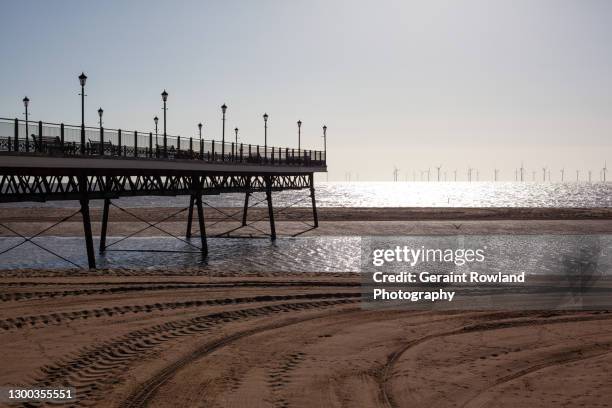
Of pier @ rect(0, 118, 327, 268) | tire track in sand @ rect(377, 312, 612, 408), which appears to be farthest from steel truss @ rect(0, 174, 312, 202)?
tire track in sand @ rect(377, 312, 612, 408)

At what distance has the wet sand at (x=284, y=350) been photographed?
10930mm

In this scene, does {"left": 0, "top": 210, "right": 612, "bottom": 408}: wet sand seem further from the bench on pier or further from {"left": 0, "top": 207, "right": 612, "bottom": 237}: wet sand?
{"left": 0, "top": 207, "right": 612, "bottom": 237}: wet sand

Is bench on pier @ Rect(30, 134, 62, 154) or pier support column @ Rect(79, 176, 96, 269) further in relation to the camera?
pier support column @ Rect(79, 176, 96, 269)

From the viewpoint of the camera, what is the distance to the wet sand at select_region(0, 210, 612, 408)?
35.9 ft

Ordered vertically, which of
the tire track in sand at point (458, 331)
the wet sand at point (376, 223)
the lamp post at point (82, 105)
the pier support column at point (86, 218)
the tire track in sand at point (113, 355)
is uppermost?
the lamp post at point (82, 105)

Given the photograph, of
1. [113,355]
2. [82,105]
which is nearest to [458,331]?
[113,355]

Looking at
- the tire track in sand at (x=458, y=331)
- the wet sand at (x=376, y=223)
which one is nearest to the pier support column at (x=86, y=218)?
the wet sand at (x=376, y=223)

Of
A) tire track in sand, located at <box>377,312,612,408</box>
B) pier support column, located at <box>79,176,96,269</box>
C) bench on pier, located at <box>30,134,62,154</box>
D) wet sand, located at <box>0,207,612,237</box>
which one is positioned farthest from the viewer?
wet sand, located at <box>0,207,612,237</box>

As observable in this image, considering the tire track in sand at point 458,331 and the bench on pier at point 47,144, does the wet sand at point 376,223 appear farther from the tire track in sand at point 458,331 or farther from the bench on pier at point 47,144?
the tire track in sand at point 458,331

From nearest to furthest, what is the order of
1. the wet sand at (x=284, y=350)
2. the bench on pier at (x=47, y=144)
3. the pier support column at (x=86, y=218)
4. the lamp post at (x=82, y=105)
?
the wet sand at (x=284, y=350), the bench on pier at (x=47, y=144), the lamp post at (x=82, y=105), the pier support column at (x=86, y=218)

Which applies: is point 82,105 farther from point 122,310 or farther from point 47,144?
point 122,310

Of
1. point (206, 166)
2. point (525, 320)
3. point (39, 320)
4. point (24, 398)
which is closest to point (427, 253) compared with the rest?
point (206, 166)

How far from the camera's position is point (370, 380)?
1167cm

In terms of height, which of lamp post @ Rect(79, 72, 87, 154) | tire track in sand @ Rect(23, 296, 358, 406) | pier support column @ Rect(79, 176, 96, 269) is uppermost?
lamp post @ Rect(79, 72, 87, 154)
